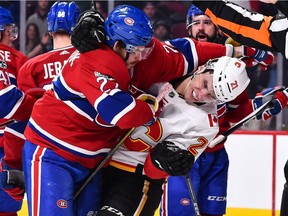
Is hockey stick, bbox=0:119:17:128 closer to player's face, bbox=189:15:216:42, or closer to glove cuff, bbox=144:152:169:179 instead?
glove cuff, bbox=144:152:169:179

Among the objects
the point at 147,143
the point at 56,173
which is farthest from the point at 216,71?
the point at 56,173

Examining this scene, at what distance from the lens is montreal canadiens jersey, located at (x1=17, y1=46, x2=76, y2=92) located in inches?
129

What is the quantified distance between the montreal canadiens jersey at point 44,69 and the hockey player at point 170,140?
1.70 feet

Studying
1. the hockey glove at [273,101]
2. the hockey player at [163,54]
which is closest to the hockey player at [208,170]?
the hockey glove at [273,101]

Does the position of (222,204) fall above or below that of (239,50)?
below

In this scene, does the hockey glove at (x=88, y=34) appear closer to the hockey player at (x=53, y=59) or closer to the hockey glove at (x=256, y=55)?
the hockey player at (x=53, y=59)

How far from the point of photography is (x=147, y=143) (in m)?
2.86

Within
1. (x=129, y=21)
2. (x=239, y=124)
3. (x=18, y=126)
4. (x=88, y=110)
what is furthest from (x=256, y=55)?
(x=18, y=126)

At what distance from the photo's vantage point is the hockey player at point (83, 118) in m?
2.64

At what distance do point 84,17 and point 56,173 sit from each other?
21.5 inches

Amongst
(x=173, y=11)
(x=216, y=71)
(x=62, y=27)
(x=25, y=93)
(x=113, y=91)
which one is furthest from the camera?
(x=173, y=11)

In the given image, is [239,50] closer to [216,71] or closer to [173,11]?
[216,71]

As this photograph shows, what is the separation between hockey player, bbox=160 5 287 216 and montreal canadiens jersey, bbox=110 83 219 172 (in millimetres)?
612

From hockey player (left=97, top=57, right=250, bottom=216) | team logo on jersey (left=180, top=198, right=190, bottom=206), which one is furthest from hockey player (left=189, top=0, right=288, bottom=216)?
team logo on jersey (left=180, top=198, right=190, bottom=206)
